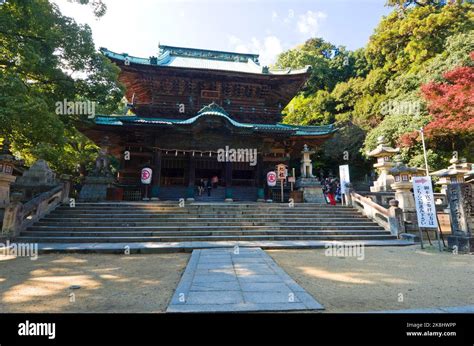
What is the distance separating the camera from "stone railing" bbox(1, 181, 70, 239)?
28.2 feet

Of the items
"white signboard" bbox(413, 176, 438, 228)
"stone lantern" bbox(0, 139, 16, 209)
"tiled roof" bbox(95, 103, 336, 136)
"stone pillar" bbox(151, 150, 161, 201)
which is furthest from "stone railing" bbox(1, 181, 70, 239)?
"white signboard" bbox(413, 176, 438, 228)

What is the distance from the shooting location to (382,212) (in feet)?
35.9

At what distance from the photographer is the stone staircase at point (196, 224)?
9.19 meters

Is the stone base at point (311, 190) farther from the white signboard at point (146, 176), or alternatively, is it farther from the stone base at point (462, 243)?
the white signboard at point (146, 176)

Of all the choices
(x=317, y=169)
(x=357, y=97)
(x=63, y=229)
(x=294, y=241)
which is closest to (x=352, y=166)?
(x=317, y=169)

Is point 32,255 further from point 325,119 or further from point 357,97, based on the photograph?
point 357,97

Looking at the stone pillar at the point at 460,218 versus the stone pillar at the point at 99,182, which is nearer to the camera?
the stone pillar at the point at 460,218

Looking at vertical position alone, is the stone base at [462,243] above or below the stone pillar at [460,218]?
below

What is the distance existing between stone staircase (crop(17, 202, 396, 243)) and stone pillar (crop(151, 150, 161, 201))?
10.3ft

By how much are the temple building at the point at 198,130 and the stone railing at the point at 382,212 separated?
5.50 m

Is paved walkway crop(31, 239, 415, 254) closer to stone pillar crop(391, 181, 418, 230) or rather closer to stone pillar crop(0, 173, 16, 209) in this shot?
stone pillar crop(391, 181, 418, 230)

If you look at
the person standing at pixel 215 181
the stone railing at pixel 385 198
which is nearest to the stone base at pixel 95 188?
the person standing at pixel 215 181

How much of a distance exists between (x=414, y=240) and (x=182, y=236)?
8642 millimetres
